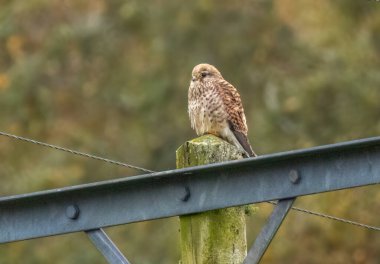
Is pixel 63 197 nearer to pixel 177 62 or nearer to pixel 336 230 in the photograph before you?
pixel 336 230

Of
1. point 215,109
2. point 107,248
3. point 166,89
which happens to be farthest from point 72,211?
point 166,89

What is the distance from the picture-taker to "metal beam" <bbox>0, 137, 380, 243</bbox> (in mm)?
6418

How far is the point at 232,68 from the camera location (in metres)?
25.7

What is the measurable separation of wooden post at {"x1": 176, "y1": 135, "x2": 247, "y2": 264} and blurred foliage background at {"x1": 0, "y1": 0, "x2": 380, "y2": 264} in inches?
503

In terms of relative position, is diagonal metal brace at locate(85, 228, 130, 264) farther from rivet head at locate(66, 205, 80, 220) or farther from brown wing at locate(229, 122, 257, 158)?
brown wing at locate(229, 122, 257, 158)

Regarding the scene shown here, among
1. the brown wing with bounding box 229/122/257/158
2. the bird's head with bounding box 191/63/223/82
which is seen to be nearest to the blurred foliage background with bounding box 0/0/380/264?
the bird's head with bounding box 191/63/223/82

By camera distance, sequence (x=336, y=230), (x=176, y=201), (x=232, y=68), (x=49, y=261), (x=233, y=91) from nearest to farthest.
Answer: (x=176, y=201)
(x=233, y=91)
(x=336, y=230)
(x=49, y=261)
(x=232, y=68)

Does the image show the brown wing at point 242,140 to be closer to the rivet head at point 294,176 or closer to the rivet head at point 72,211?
the rivet head at point 72,211

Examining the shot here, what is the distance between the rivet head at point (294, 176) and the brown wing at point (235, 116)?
2999mm

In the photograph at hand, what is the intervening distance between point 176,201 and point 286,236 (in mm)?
13541

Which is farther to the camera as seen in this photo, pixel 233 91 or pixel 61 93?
pixel 61 93

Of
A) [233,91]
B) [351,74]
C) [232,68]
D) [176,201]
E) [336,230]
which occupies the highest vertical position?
[232,68]

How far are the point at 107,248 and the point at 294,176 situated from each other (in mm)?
810

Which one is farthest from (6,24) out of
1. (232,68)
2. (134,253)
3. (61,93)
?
(134,253)
